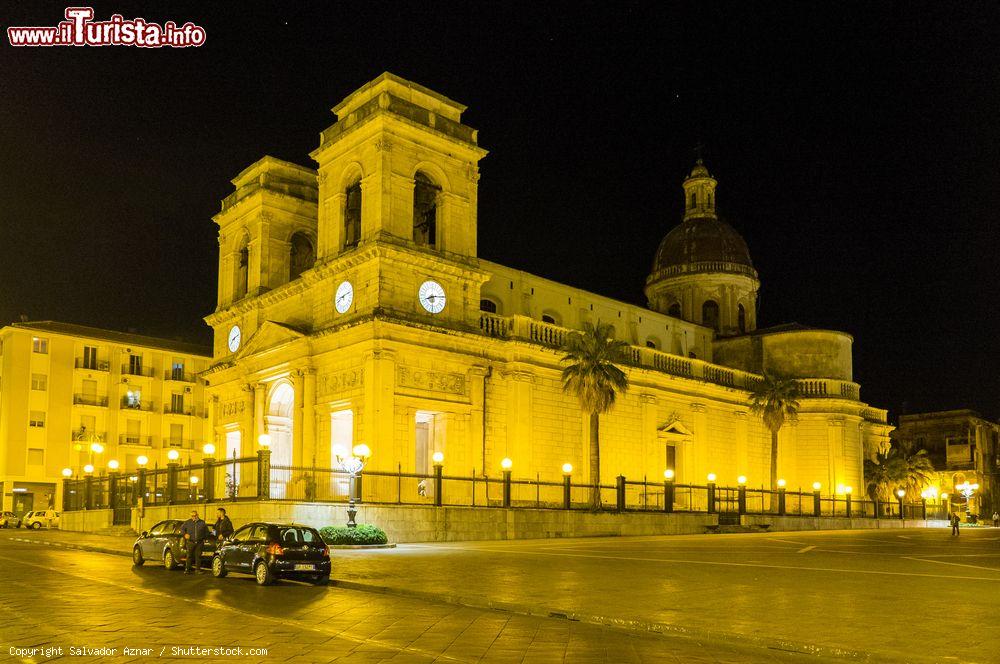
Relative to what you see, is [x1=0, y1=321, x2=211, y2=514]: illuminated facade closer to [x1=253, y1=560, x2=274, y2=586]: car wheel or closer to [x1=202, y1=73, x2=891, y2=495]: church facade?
[x1=202, y1=73, x2=891, y2=495]: church facade

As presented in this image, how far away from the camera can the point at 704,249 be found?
67688 millimetres

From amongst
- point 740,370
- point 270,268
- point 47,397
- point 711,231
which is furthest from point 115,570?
point 711,231

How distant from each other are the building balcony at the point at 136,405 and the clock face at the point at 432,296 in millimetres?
39491

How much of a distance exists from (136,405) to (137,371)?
2627 millimetres

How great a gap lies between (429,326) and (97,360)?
40477 millimetres

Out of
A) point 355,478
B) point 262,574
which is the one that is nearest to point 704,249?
point 355,478

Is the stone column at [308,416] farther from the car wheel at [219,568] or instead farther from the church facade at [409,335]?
the car wheel at [219,568]

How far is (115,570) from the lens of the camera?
22.5 metres

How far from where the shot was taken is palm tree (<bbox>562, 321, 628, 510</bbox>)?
Result: 42.5m

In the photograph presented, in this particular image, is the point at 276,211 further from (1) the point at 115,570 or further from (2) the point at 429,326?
(1) the point at 115,570

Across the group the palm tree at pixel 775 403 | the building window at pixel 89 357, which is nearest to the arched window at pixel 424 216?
the palm tree at pixel 775 403

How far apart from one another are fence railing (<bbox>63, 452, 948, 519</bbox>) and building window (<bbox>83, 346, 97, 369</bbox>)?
68.2ft

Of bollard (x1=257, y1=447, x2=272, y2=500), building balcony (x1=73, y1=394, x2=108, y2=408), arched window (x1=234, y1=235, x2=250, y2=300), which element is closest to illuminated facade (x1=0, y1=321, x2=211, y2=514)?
building balcony (x1=73, y1=394, x2=108, y2=408)

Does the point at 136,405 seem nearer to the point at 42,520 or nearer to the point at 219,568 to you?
the point at 42,520
